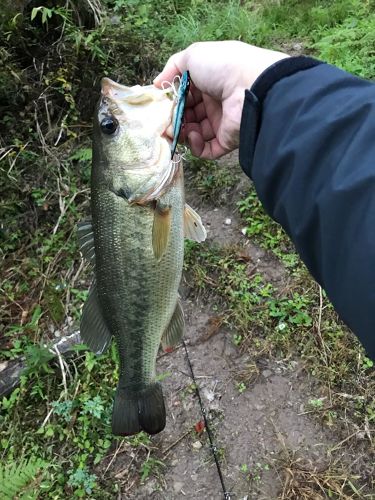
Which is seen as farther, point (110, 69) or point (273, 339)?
point (110, 69)

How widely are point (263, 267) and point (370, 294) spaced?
2721 millimetres

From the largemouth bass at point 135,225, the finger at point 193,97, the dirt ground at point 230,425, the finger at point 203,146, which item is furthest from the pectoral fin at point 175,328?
the dirt ground at point 230,425

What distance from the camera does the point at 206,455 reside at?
3.40 m

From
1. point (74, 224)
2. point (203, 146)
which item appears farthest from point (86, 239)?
point (74, 224)

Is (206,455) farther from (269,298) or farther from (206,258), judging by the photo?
(206,258)

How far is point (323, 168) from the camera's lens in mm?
1490

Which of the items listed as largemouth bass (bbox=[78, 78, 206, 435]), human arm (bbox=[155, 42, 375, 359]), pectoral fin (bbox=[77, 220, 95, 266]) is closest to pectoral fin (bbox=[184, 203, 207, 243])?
largemouth bass (bbox=[78, 78, 206, 435])

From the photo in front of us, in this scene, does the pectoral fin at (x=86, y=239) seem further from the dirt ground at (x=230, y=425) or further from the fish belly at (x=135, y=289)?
the dirt ground at (x=230, y=425)

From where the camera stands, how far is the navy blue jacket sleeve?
4.51 ft

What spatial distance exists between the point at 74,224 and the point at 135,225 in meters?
2.55

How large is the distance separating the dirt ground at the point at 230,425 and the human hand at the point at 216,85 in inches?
65.8

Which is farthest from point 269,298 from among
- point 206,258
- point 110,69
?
point 110,69

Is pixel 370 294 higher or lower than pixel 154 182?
higher

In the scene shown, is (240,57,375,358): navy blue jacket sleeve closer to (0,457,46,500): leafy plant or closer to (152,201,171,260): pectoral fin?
(152,201,171,260): pectoral fin
